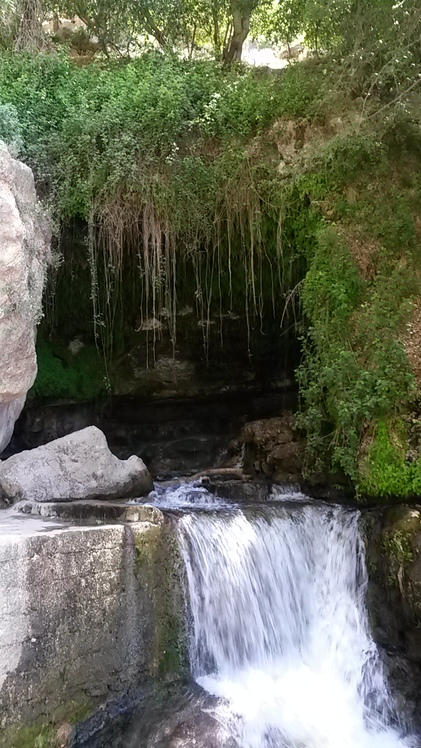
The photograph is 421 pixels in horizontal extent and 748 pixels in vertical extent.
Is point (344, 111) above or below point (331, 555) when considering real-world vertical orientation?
above

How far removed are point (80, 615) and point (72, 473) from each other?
8.36ft

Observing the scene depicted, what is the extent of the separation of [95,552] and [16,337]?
2730 millimetres

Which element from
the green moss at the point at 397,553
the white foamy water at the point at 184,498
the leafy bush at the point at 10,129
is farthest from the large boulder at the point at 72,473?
the leafy bush at the point at 10,129

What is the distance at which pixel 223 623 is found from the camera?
5.18 m

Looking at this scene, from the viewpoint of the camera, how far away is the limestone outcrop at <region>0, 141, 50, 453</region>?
6.13 meters

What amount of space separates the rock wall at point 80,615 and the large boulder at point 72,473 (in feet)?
4.53

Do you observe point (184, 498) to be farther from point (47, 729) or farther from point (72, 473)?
point (47, 729)

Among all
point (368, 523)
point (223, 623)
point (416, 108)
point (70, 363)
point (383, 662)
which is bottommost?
point (383, 662)

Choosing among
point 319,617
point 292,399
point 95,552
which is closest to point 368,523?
point 319,617

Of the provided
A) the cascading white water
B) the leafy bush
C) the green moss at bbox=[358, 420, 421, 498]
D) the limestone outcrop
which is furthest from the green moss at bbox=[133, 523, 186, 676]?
the leafy bush

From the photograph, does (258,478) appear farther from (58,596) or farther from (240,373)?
(58,596)

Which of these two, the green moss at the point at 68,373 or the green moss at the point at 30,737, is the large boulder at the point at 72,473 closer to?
the green moss at the point at 30,737

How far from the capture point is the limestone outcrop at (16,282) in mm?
6133

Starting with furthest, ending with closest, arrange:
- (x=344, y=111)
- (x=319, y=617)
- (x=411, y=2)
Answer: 1. (x=344, y=111)
2. (x=411, y=2)
3. (x=319, y=617)
